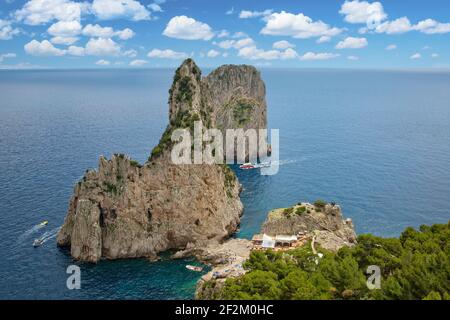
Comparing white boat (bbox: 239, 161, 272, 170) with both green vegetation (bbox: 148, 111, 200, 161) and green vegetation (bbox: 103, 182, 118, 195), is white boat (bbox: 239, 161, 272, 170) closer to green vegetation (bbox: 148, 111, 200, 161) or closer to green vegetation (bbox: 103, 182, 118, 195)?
green vegetation (bbox: 148, 111, 200, 161)

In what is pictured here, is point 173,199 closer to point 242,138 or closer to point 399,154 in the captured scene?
point 242,138

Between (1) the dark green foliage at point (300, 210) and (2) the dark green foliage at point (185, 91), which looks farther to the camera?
(2) the dark green foliage at point (185, 91)

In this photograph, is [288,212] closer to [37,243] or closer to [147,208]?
[147,208]

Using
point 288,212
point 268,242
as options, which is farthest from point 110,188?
point 288,212

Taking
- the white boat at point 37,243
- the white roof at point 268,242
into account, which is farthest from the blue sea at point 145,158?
the white roof at point 268,242

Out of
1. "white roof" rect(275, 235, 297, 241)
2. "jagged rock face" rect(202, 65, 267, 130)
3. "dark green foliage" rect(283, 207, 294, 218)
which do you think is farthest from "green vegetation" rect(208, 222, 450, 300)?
"jagged rock face" rect(202, 65, 267, 130)

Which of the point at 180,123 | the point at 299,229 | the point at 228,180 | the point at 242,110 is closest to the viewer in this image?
the point at 299,229

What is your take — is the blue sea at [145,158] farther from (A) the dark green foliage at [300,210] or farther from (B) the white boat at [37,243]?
(A) the dark green foliage at [300,210]

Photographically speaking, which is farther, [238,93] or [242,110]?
[238,93]
